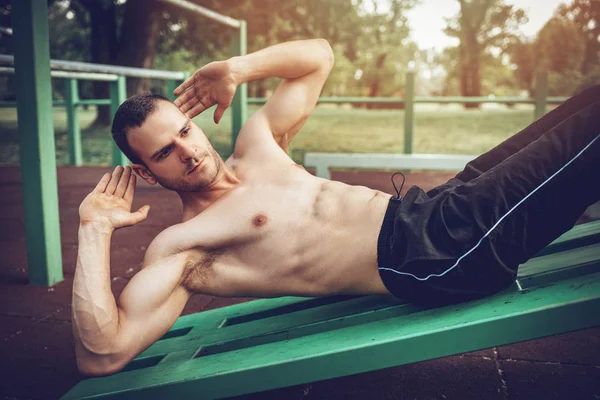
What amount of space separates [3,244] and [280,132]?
2.45m

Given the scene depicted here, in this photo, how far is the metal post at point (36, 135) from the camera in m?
2.49

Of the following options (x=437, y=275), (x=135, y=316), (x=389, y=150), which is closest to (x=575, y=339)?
(x=437, y=275)

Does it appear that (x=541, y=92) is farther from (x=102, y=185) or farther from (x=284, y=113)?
(x=102, y=185)

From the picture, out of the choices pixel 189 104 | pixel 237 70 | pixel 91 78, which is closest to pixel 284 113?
pixel 237 70

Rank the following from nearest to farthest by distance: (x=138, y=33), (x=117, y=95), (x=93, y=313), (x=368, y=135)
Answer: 1. (x=93, y=313)
2. (x=117, y=95)
3. (x=138, y=33)
4. (x=368, y=135)

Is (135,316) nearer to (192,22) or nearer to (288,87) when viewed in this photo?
(288,87)

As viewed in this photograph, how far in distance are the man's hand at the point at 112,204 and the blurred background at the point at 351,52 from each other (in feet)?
6.60

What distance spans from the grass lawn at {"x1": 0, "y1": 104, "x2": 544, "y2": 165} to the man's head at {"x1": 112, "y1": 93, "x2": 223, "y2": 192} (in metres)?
6.70

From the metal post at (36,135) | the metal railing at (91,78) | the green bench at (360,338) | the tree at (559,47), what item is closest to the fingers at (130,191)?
the green bench at (360,338)

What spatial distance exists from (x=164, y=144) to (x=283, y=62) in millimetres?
674

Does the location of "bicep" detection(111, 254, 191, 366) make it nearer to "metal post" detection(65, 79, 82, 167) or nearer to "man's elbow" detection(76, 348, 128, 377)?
"man's elbow" detection(76, 348, 128, 377)

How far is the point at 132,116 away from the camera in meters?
1.73

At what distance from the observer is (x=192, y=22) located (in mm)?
15266

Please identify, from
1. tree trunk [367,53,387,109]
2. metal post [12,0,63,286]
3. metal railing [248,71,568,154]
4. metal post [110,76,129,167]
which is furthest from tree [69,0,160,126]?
tree trunk [367,53,387,109]
